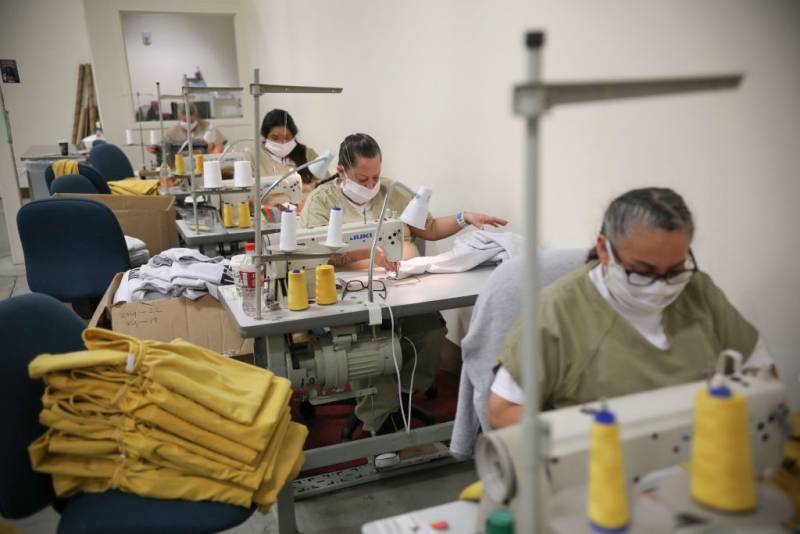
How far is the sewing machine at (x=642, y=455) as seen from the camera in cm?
86

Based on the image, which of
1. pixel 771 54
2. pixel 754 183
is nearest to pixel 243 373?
pixel 754 183

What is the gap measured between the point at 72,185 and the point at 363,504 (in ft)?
8.81

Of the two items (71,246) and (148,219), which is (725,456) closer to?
(71,246)

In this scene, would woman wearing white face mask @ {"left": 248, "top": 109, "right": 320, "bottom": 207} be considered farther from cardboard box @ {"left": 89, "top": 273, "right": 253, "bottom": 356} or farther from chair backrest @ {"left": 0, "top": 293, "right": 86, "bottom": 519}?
chair backrest @ {"left": 0, "top": 293, "right": 86, "bottom": 519}

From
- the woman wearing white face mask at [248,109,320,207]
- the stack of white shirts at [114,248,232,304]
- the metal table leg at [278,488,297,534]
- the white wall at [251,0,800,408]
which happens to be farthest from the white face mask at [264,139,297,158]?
the metal table leg at [278,488,297,534]

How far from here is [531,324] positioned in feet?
2.31

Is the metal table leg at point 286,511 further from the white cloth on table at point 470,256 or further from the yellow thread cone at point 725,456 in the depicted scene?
the yellow thread cone at point 725,456

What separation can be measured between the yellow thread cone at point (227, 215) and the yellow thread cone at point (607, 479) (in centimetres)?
289

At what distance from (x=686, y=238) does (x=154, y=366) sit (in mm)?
1155

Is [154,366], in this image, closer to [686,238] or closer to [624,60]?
[686,238]

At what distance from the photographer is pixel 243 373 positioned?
5.24 ft

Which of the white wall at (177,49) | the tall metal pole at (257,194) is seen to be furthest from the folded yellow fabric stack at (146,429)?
the white wall at (177,49)

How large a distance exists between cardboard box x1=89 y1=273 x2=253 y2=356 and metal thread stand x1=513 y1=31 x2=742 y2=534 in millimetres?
1696

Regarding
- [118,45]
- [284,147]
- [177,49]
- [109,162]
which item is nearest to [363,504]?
[284,147]
